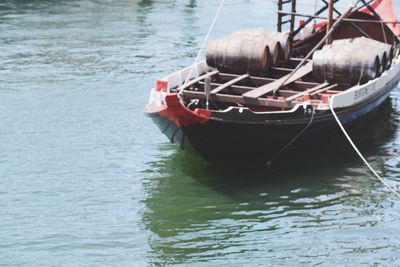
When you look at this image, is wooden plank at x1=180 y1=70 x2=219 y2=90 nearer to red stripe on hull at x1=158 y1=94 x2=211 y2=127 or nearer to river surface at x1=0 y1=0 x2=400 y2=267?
river surface at x1=0 y1=0 x2=400 y2=267

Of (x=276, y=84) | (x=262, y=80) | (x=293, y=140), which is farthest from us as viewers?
(x=262, y=80)

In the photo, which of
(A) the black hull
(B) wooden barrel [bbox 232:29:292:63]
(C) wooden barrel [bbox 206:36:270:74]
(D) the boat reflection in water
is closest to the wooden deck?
(C) wooden barrel [bbox 206:36:270:74]

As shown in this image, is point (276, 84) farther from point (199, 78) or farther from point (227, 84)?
point (199, 78)

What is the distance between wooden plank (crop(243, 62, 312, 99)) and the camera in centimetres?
2056

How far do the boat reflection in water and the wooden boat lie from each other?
767 millimetres

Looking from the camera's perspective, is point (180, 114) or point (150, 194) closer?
point (180, 114)

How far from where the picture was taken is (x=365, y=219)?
18141mm

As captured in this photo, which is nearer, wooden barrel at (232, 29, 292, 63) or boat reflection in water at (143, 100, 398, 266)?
boat reflection in water at (143, 100, 398, 266)

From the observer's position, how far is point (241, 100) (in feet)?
66.7

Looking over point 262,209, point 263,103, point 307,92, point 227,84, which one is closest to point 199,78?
point 227,84

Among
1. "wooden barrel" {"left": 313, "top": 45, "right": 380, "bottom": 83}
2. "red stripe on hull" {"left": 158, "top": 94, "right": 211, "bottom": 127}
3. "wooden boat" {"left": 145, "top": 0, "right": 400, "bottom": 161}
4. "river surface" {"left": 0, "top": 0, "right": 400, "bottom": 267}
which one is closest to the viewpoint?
"river surface" {"left": 0, "top": 0, "right": 400, "bottom": 267}

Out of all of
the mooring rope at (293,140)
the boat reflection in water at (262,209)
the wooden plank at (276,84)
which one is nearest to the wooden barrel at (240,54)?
the wooden plank at (276,84)

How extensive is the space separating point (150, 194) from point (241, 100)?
323 centimetres

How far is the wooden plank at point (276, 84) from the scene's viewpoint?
20.6 m
